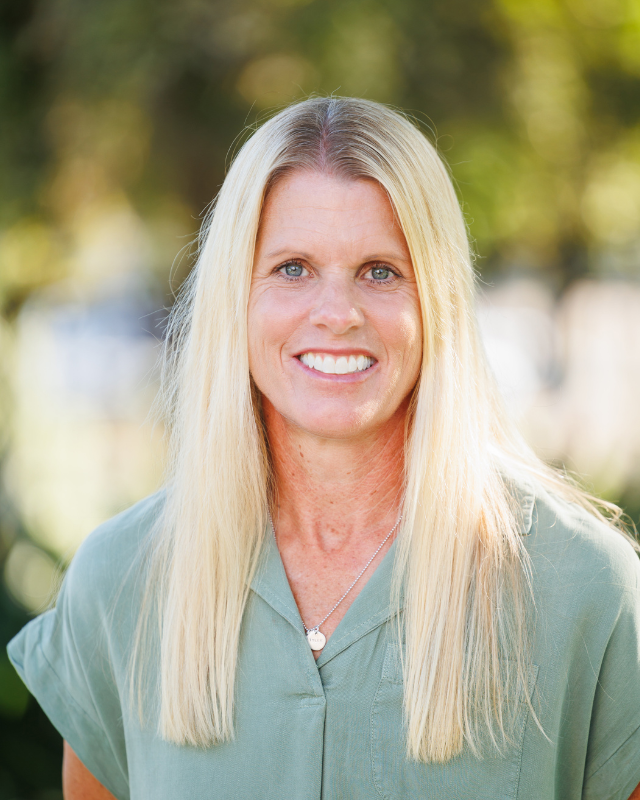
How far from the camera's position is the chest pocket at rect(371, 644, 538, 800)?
1.67m

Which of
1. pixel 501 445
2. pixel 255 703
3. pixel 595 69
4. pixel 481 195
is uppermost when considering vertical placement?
pixel 595 69

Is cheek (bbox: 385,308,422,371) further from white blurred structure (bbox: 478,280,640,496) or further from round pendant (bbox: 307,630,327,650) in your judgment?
white blurred structure (bbox: 478,280,640,496)

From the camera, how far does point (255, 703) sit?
5.79 feet

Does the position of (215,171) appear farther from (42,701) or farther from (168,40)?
(42,701)

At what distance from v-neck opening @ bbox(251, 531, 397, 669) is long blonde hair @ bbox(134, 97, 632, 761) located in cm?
3

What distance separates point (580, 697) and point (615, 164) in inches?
265

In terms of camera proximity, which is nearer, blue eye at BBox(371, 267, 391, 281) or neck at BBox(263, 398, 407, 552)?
blue eye at BBox(371, 267, 391, 281)

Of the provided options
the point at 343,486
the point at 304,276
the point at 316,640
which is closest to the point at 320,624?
the point at 316,640

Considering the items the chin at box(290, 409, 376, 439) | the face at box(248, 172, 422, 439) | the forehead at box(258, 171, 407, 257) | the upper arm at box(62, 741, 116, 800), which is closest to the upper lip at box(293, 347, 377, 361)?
the face at box(248, 172, 422, 439)

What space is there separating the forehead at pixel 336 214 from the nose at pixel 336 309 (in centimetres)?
10

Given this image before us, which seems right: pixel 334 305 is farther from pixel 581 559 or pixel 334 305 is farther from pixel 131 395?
pixel 131 395

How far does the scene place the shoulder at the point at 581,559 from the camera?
1.72 m

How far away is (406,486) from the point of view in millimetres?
1914

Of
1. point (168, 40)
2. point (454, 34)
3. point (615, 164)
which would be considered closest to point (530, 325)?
point (615, 164)
